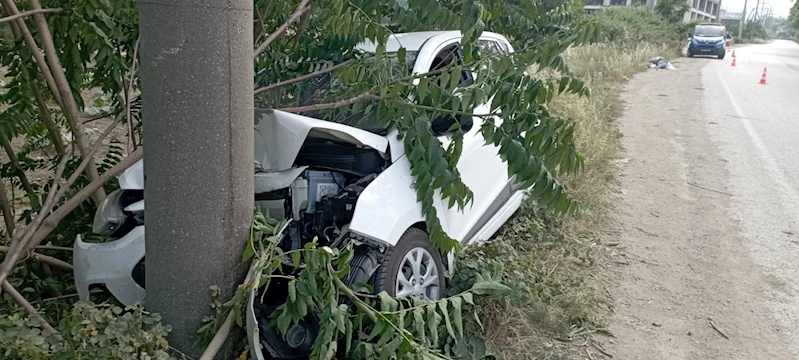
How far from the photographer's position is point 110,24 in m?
3.56

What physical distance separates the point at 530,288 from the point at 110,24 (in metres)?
3.05

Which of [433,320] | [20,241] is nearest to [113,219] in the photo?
[20,241]

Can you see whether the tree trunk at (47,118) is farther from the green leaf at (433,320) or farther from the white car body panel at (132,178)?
the green leaf at (433,320)

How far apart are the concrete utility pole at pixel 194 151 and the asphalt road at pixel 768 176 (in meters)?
3.44

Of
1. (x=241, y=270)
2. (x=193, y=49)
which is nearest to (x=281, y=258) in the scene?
(x=241, y=270)

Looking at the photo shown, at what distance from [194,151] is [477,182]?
8.15ft

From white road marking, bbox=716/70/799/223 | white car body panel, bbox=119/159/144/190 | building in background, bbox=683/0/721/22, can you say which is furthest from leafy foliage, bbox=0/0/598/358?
building in background, bbox=683/0/721/22

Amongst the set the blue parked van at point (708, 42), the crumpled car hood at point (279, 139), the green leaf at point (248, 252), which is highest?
the blue parked van at point (708, 42)

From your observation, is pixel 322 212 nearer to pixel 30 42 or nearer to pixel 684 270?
pixel 30 42

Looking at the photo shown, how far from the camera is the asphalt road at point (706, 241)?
159 inches

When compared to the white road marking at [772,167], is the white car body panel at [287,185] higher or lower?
higher

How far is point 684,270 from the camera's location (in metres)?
5.02

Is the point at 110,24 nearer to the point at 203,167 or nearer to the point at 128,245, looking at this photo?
the point at 128,245

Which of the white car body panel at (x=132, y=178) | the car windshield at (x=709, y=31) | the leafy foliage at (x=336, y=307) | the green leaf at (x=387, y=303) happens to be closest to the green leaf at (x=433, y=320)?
the leafy foliage at (x=336, y=307)
